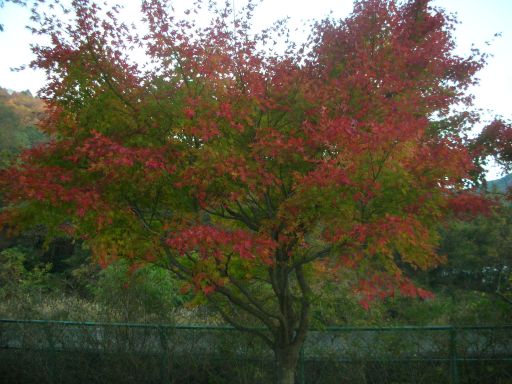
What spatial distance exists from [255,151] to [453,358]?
5.52 m

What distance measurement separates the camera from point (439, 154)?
14.3 feet

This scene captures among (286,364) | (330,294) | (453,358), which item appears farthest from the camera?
(330,294)

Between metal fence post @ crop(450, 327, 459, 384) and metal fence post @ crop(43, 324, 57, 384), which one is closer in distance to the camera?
metal fence post @ crop(450, 327, 459, 384)

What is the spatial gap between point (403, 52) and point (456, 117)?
6.09ft

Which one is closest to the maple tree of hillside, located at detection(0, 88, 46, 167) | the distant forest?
the distant forest

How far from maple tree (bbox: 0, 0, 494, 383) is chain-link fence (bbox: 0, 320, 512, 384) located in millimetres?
2439

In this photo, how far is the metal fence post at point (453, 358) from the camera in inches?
309

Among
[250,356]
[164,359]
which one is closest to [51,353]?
[164,359]

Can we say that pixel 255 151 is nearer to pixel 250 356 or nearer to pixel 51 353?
pixel 250 356

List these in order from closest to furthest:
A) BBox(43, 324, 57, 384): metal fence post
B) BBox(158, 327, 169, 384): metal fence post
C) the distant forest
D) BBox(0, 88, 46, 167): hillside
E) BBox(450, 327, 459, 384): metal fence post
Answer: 1. BBox(450, 327, 459, 384): metal fence post
2. BBox(158, 327, 169, 384): metal fence post
3. BBox(43, 324, 57, 384): metal fence post
4. the distant forest
5. BBox(0, 88, 46, 167): hillside

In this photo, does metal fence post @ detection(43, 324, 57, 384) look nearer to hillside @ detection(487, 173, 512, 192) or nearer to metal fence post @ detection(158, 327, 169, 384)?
metal fence post @ detection(158, 327, 169, 384)

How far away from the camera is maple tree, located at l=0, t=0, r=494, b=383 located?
4.26 metres

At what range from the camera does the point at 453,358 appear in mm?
7945

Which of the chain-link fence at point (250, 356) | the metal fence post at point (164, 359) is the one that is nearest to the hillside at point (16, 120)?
the chain-link fence at point (250, 356)
